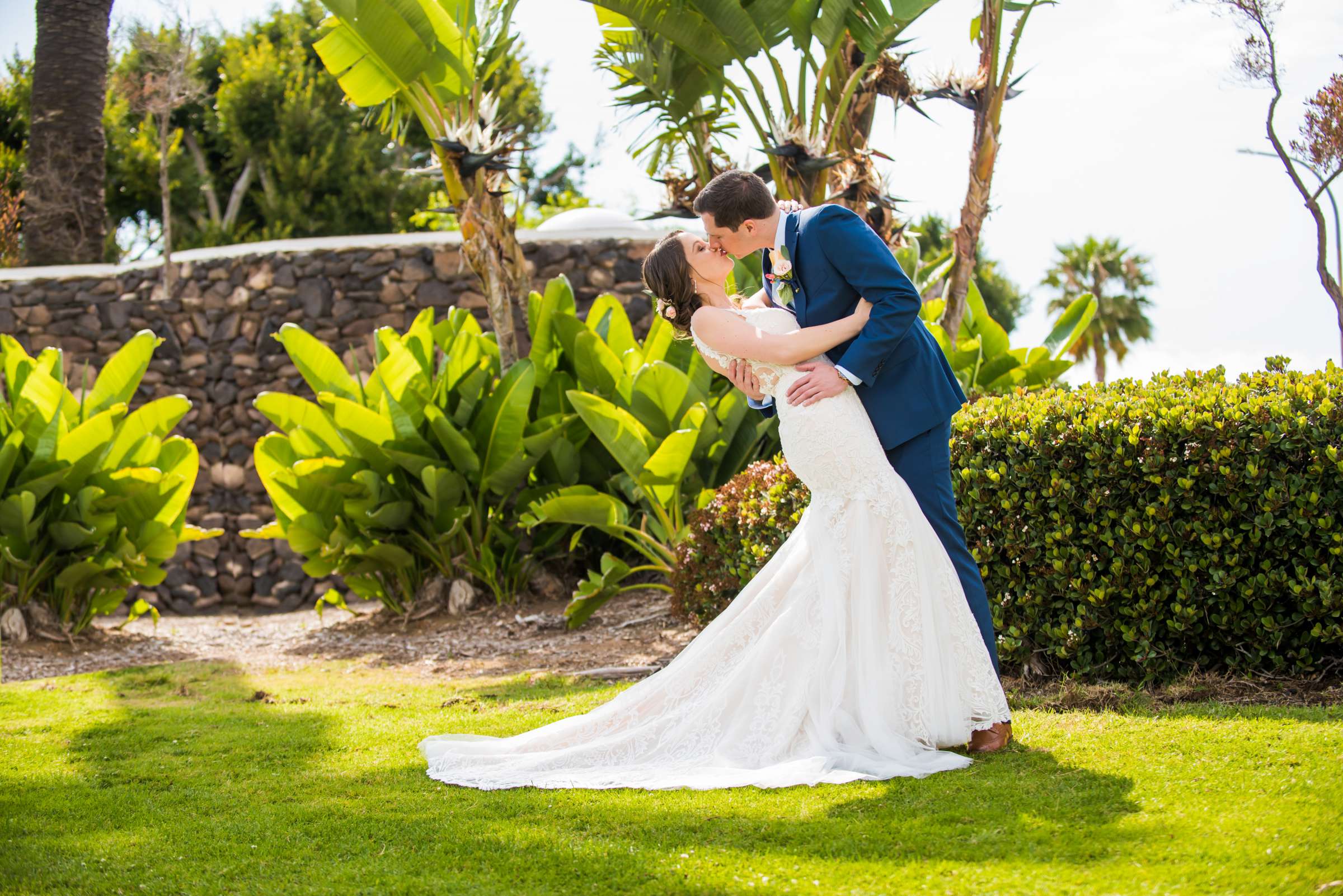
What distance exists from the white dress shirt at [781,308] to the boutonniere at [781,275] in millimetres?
13

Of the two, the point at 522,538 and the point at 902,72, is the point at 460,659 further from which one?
the point at 902,72

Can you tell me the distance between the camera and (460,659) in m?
6.46

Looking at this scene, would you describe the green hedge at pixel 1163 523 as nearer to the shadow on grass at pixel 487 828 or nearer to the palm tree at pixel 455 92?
the shadow on grass at pixel 487 828

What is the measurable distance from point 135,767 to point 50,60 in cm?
995

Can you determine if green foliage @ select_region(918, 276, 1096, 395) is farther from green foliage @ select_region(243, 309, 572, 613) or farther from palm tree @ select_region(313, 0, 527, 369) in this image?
palm tree @ select_region(313, 0, 527, 369)

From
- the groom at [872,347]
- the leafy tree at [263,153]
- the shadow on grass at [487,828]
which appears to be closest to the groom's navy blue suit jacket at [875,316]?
the groom at [872,347]

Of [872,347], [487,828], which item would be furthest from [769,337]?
[487,828]

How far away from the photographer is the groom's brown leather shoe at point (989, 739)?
3.31 metres

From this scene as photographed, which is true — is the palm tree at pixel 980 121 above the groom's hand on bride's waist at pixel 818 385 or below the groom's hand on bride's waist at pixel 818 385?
above

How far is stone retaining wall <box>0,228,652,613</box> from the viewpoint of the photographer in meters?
10.5

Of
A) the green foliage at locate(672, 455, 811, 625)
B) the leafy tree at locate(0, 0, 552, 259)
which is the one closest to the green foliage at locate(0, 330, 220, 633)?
the green foliage at locate(672, 455, 811, 625)

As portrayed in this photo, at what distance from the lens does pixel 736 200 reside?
10.9 feet

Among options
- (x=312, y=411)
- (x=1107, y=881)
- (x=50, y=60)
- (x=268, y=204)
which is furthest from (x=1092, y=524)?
(x=268, y=204)

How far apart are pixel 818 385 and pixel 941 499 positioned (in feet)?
1.69
